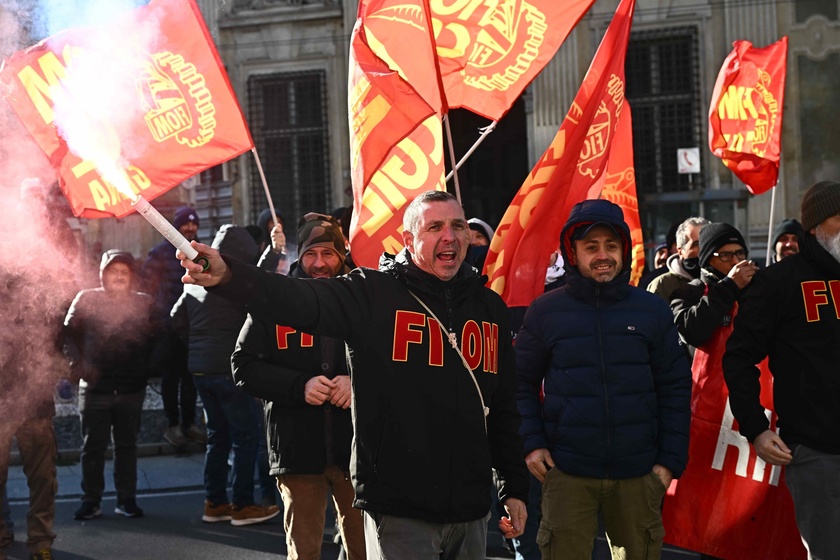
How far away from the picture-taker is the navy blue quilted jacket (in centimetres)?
468

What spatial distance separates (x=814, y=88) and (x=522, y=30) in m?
11.4

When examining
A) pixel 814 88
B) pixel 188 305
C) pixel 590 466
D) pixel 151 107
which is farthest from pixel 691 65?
pixel 590 466

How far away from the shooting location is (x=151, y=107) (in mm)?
6188

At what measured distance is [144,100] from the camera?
609cm

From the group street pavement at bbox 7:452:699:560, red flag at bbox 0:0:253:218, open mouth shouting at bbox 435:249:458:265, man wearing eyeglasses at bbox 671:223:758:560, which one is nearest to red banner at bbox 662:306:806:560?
man wearing eyeglasses at bbox 671:223:758:560

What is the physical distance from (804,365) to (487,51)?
2617 millimetres

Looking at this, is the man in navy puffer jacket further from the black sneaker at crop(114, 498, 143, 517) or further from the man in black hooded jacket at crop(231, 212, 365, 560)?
the black sneaker at crop(114, 498, 143, 517)

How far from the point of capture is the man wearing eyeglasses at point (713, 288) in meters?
5.58

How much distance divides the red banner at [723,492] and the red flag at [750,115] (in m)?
3.36

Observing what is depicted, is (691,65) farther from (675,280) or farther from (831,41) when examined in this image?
(675,280)

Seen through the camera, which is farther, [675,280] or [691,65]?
[691,65]

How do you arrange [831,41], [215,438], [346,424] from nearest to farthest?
[346,424] → [215,438] → [831,41]

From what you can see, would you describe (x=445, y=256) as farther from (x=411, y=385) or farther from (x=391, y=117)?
(x=391, y=117)

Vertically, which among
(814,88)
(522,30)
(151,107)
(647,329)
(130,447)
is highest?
(814,88)
